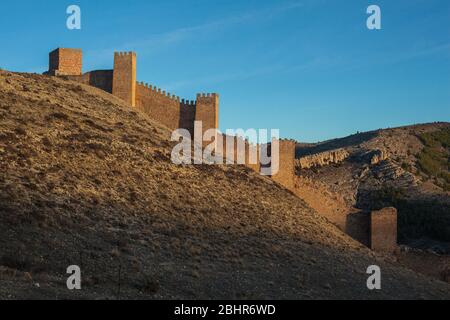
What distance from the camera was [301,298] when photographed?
65.1ft

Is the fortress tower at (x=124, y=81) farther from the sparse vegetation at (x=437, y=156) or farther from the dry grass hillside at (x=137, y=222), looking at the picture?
the sparse vegetation at (x=437, y=156)

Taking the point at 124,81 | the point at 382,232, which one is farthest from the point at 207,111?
the point at 382,232

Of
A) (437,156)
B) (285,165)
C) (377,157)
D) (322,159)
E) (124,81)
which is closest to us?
(285,165)

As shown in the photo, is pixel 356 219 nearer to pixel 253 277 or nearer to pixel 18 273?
pixel 253 277

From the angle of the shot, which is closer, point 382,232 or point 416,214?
point 382,232

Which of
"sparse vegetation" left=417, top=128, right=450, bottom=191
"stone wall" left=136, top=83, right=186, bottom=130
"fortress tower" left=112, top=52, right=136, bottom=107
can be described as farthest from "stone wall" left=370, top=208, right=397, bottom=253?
"sparse vegetation" left=417, top=128, right=450, bottom=191

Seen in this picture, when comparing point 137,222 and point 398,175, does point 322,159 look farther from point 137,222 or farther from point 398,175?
point 137,222

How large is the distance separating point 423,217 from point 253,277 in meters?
30.7

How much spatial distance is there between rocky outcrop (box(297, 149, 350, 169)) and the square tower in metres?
20.9

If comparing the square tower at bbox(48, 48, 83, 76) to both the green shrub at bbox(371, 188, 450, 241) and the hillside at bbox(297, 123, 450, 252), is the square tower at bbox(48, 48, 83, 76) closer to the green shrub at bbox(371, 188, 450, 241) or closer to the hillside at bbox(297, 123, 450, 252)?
the hillside at bbox(297, 123, 450, 252)

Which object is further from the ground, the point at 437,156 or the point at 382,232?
the point at 437,156

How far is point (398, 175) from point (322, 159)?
6788 millimetres

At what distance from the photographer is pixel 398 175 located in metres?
59.1
